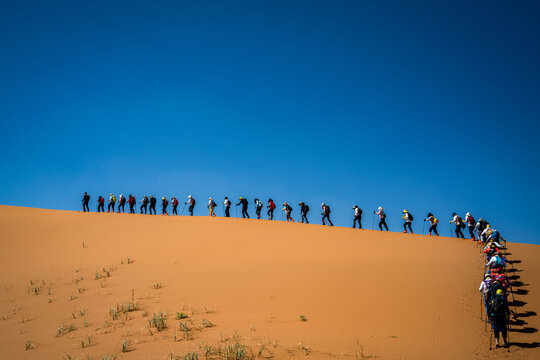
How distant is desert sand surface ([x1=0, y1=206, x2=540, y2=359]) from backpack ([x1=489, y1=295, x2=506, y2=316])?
0.83 meters

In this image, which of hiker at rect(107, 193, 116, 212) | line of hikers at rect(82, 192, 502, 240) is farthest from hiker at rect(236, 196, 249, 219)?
hiker at rect(107, 193, 116, 212)

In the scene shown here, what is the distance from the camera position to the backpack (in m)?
7.48

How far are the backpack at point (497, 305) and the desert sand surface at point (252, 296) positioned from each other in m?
0.83

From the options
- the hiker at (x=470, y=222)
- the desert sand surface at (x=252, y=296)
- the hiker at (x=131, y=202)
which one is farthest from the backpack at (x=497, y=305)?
the hiker at (x=131, y=202)

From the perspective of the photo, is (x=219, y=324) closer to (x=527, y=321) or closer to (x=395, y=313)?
(x=395, y=313)

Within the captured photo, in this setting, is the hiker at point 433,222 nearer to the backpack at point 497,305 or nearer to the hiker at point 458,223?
the hiker at point 458,223

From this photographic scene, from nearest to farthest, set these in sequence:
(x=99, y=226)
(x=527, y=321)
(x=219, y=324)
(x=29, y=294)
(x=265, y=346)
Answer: (x=265, y=346), (x=219, y=324), (x=527, y=321), (x=29, y=294), (x=99, y=226)

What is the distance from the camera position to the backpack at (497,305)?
7.48m

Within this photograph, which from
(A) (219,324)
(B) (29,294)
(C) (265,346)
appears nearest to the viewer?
(C) (265,346)

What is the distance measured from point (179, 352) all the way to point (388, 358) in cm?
416

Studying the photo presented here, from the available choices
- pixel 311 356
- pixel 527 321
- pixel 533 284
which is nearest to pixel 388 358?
pixel 311 356

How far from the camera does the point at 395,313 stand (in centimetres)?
946

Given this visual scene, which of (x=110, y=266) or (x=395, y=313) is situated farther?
(x=110, y=266)

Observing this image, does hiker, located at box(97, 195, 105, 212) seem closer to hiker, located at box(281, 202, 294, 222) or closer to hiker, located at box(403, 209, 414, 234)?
hiker, located at box(281, 202, 294, 222)
